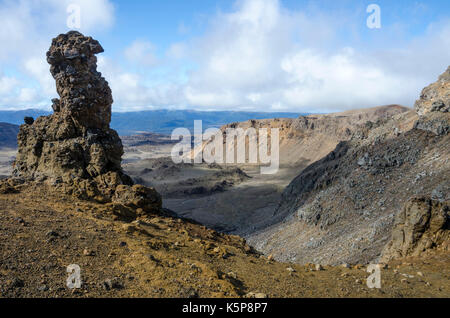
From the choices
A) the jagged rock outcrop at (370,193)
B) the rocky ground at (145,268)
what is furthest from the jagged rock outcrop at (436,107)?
the rocky ground at (145,268)

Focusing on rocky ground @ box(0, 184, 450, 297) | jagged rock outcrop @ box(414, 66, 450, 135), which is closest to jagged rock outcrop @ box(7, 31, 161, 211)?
rocky ground @ box(0, 184, 450, 297)

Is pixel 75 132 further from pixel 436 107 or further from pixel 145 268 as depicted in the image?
pixel 436 107

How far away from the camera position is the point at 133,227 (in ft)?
24.2

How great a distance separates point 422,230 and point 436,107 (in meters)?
12.5

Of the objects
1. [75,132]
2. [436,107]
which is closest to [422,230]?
[75,132]

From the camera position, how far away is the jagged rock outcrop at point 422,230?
7.47m

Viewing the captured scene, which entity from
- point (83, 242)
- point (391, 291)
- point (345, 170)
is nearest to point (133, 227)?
point (83, 242)

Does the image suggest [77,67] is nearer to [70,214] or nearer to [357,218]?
[70,214]

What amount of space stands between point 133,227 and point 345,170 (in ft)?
50.8

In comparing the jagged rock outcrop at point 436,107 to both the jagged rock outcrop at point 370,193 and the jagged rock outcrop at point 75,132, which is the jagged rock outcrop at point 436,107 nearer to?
the jagged rock outcrop at point 370,193

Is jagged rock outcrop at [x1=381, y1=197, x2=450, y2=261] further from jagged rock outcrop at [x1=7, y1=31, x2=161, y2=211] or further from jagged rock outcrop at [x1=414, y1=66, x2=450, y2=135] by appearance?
jagged rock outcrop at [x1=414, y1=66, x2=450, y2=135]

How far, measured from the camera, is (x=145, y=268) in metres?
5.41
